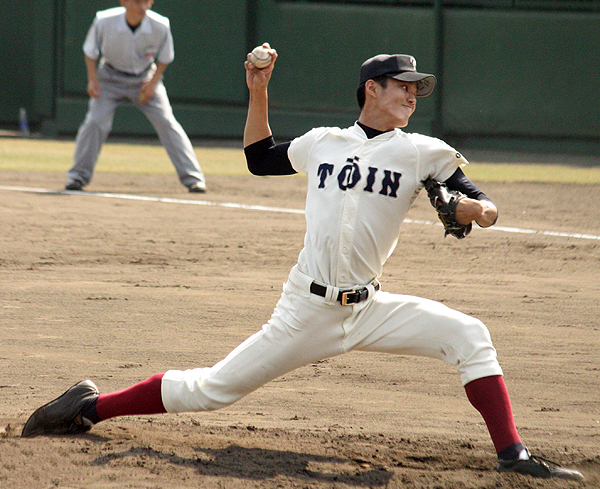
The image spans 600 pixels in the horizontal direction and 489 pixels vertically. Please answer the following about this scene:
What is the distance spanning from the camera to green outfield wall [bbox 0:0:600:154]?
15.0 metres

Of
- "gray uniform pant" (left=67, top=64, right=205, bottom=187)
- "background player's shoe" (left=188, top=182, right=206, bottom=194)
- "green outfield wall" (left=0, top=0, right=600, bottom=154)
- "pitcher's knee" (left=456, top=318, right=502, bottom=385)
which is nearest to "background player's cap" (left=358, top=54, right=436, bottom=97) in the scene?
"pitcher's knee" (left=456, top=318, right=502, bottom=385)

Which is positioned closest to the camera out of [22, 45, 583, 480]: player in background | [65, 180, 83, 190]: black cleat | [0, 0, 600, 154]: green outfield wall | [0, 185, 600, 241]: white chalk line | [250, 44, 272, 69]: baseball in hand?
[22, 45, 583, 480]: player in background

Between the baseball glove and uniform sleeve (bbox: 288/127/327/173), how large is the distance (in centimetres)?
47

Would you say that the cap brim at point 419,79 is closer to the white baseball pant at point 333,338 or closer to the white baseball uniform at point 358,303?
the white baseball uniform at point 358,303

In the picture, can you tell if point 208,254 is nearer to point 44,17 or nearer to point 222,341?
point 222,341

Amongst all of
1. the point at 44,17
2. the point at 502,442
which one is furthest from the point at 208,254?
the point at 44,17

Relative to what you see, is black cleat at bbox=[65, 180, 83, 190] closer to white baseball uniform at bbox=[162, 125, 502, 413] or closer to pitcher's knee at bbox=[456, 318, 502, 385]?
white baseball uniform at bbox=[162, 125, 502, 413]

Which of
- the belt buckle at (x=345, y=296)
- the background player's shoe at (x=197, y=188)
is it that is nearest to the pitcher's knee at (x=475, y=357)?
the belt buckle at (x=345, y=296)

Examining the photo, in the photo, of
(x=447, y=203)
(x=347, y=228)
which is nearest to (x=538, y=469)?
(x=447, y=203)

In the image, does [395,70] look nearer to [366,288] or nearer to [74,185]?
[366,288]

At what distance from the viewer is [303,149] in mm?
3504

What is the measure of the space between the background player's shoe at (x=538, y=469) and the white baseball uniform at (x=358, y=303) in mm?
322

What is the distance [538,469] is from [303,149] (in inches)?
57.9

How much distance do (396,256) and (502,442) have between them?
4.12m
